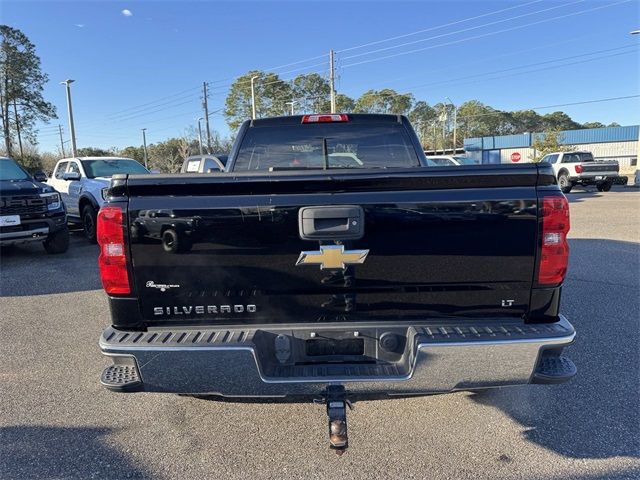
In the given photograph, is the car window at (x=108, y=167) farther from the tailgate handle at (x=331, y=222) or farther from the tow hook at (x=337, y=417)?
the tow hook at (x=337, y=417)

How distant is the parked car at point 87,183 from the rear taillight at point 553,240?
9.31 meters

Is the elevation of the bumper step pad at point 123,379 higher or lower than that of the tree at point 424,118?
lower

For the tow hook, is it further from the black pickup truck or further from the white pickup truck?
the white pickup truck

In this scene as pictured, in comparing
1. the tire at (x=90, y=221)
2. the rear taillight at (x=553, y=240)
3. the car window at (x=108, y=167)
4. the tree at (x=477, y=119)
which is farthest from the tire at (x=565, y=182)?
the tree at (x=477, y=119)

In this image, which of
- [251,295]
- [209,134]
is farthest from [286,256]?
[209,134]

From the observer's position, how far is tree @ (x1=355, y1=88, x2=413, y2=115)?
70750 millimetres

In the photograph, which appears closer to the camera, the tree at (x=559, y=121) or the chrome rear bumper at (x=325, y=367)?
the chrome rear bumper at (x=325, y=367)

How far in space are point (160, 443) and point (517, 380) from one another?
2113 millimetres

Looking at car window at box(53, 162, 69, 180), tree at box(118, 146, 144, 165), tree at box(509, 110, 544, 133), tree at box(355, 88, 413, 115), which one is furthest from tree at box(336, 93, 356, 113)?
car window at box(53, 162, 69, 180)

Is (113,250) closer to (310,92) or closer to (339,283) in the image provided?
(339,283)

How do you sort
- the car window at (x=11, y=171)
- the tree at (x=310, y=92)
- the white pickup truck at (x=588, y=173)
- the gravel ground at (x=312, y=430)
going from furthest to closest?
1. the tree at (x=310, y=92)
2. the white pickup truck at (x=588, y=173)
3. the car window at (x=11, y=171)
4. the gravel ground at (x=312, y=430)

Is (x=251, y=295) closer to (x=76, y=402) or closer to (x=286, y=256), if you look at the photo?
(x=286, y=256)

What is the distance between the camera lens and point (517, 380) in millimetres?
2176

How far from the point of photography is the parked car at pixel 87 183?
388 inches
